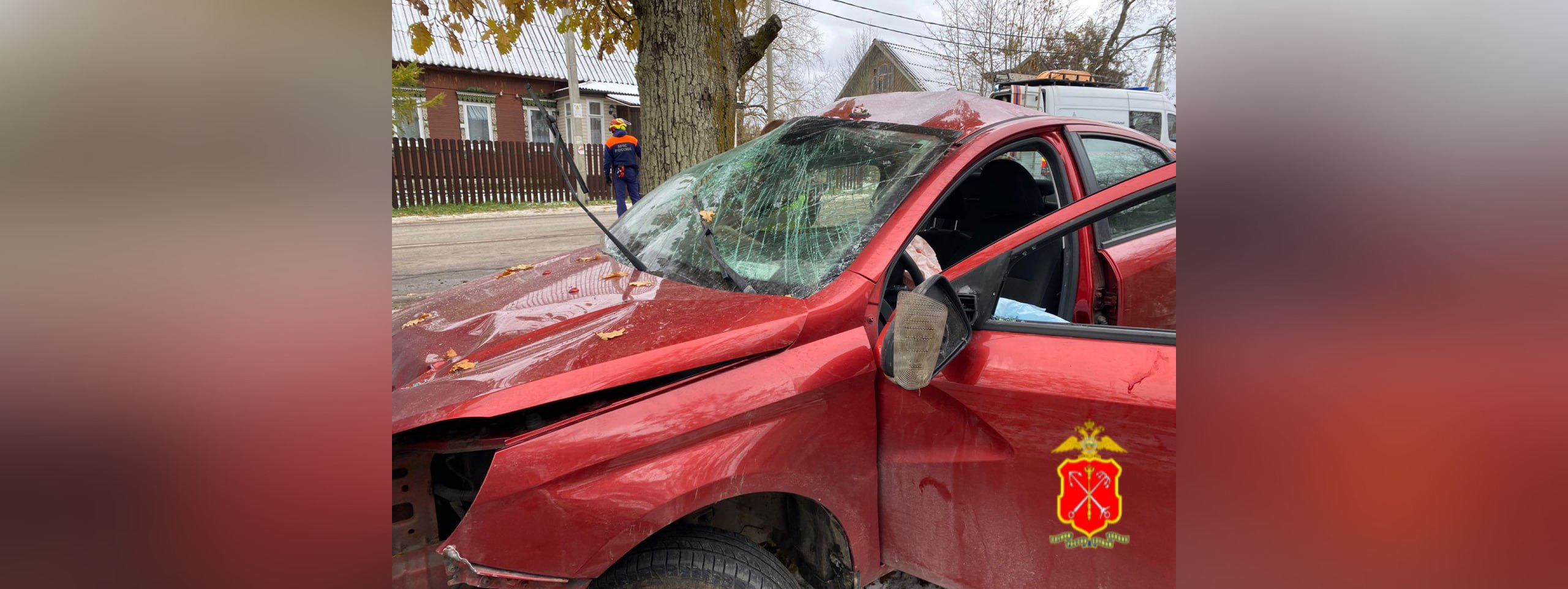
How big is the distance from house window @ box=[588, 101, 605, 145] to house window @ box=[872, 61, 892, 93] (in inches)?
387

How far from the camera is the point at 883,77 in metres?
27.4

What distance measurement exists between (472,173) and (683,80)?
49.7 ft

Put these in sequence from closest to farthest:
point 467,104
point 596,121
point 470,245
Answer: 1. point 470,245
2. point 467,104
3. point 596,121

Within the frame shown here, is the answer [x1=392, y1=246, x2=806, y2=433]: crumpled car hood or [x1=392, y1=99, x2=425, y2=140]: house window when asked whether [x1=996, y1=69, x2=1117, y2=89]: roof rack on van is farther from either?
[x1=392, y1=99, x2=425, y2=140]: house window

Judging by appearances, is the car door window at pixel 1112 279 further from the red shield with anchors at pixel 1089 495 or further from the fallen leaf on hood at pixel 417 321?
the fallen leaf on hood at pixel 417 321

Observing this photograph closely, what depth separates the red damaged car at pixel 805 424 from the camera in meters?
1.52

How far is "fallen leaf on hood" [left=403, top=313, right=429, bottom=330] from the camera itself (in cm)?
231

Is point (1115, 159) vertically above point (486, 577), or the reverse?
point (1115, 159)

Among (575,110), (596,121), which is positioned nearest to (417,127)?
(596,121)

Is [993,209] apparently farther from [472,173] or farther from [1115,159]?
[472,173]

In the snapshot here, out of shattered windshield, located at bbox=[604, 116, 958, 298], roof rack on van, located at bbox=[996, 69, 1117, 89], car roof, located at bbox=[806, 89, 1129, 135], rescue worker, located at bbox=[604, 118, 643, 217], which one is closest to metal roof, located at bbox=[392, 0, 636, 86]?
rescue worker, located at bbox=[604, 118, 643, 217]
